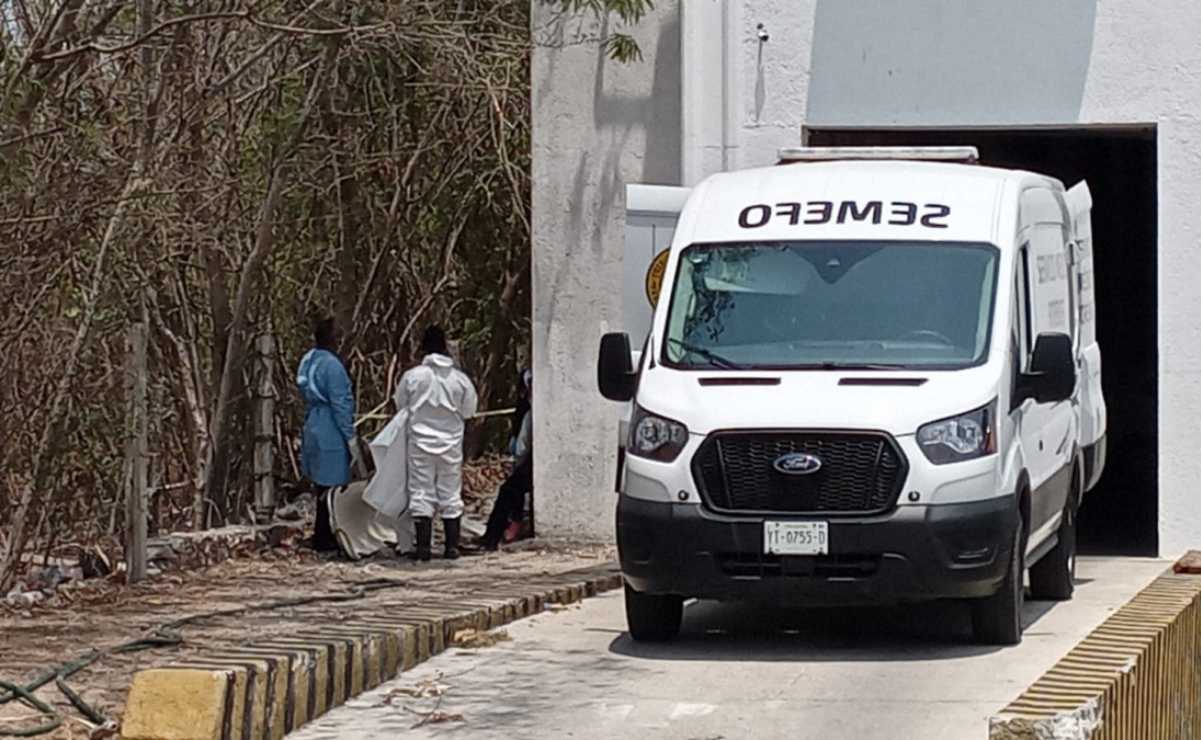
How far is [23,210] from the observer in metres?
12.9

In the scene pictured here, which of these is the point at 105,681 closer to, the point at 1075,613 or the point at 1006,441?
the point at 1006,441

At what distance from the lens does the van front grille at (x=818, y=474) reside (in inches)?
438

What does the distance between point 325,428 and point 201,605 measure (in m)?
3.29

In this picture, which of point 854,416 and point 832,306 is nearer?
point 854,416

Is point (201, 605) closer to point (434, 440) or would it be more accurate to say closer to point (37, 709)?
point (434, 440)

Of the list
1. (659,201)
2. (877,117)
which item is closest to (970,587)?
(659,201)

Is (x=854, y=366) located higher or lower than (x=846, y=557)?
higher

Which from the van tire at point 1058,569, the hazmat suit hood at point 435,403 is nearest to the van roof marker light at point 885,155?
the van tire at point 1058,569

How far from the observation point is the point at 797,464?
1115 cm

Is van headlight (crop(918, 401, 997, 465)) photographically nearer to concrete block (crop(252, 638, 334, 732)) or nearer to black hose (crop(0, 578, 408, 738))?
concrete block (crop(252, 638, 334, 732))

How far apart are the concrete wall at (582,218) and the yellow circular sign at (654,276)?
148cm

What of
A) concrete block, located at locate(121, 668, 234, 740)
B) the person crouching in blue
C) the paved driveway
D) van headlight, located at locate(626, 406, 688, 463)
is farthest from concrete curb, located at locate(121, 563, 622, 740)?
the person crouching in blue

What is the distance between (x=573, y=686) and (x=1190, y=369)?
7.49 meters

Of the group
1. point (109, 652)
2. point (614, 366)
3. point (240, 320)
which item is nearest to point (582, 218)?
point (240, 320)
